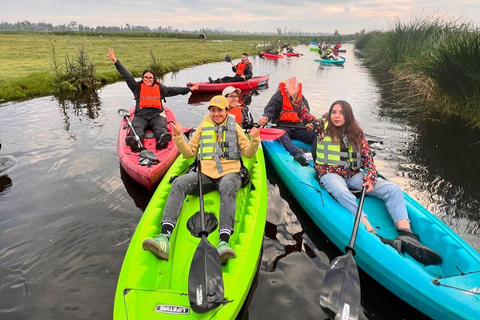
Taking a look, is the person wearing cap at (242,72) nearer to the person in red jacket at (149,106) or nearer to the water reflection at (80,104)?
the water reflection at (80,104)

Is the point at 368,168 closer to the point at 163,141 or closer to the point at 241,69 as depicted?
the point at 163,141

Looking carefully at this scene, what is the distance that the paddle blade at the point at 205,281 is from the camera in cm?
226

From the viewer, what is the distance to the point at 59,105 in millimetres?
10617

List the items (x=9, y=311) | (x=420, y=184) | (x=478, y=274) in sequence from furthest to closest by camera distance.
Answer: (x=420, y=184)
(x=9, y=311)
(x=478, y=274)

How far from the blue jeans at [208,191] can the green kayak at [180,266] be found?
0.47 feet

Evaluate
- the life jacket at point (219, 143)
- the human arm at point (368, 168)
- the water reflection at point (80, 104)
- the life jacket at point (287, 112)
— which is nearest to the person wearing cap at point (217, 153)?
the life jacket at point (219, 143)

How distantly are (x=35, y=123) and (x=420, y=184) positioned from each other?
31.7 feet

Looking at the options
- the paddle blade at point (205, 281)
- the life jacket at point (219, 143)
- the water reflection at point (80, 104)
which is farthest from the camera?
the water reflection at point (80, 104)

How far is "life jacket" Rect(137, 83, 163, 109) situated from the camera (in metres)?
6.38

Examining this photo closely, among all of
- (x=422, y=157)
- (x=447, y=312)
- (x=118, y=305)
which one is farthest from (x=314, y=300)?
(x=422, y=157)

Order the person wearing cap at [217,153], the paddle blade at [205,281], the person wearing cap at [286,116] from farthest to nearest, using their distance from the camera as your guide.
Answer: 1. the person wearing cap at [286,116]
2. the person wearing cap at [217,153]
3. the paddle blade at [205,281]

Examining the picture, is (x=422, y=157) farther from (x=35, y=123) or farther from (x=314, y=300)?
(x=35, y=123)

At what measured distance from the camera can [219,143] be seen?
381cm

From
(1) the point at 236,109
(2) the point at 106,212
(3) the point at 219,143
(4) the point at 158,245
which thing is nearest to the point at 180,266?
(4) the point at 158,245
